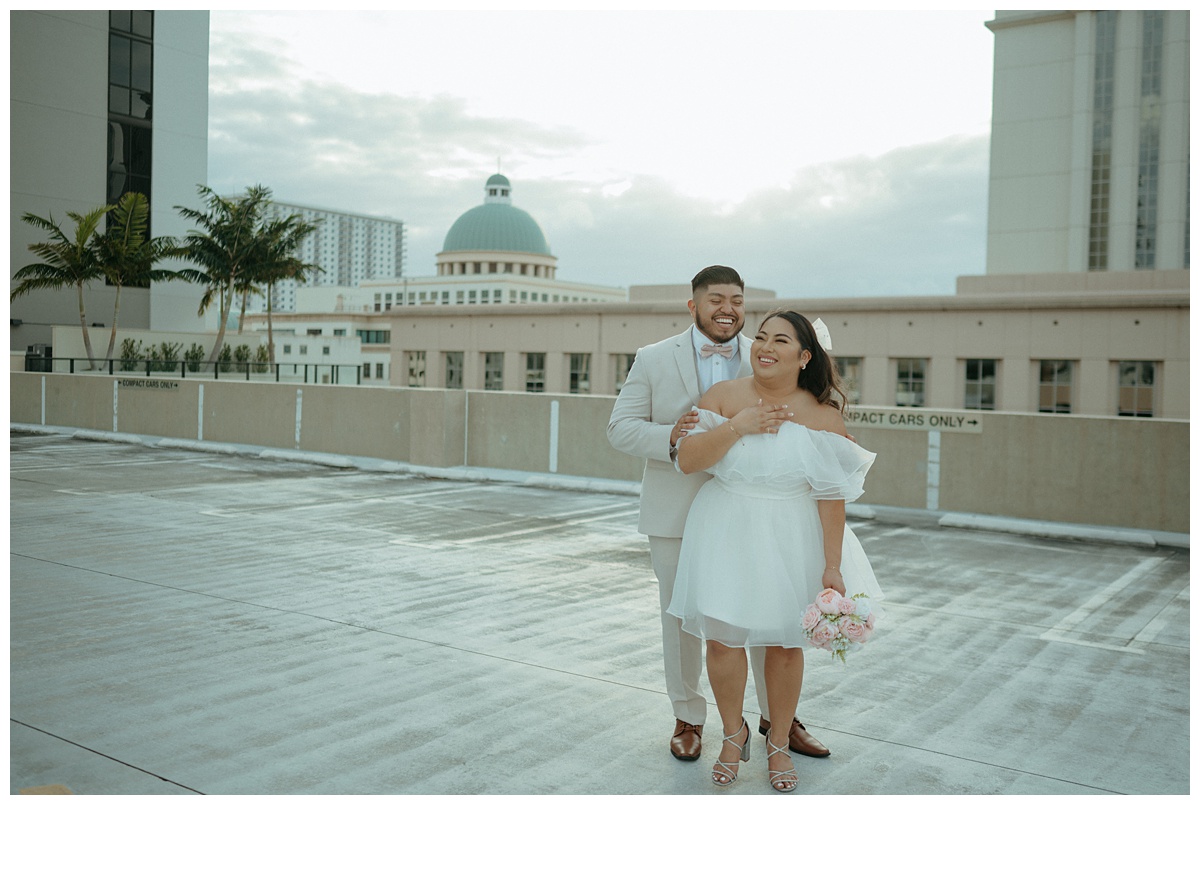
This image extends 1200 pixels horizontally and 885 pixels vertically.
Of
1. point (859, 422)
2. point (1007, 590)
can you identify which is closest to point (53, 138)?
point (859, 422)

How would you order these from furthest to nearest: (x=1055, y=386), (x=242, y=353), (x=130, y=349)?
(x=242, y=353), (x=130, y=349), (x=1055, y=386)

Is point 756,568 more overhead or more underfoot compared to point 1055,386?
more underfoot

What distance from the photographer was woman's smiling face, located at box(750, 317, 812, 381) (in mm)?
4340

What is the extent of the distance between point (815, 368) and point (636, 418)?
845 mm

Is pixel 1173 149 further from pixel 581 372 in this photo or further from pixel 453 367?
pixel 453 367

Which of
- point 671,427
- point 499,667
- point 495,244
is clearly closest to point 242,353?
point 499,667

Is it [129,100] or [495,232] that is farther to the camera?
[495,232]

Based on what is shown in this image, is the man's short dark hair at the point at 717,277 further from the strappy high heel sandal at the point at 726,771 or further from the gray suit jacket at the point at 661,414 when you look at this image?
the strappy high heel sandal at the point at 726,771

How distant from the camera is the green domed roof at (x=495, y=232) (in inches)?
5423

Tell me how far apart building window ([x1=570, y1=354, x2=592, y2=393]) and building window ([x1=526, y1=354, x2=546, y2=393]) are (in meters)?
1.58

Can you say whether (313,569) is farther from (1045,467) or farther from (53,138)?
(53,138)

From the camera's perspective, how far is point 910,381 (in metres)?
38.6

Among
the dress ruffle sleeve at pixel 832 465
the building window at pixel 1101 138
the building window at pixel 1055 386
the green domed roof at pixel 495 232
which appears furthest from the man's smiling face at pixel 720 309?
the green domed roof at pixel 495 232

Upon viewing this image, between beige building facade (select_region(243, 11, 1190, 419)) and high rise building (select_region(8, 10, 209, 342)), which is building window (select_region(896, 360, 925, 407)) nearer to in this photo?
beige building facade (select_region(243, 11, 1190, 419))
